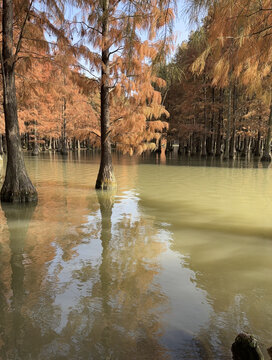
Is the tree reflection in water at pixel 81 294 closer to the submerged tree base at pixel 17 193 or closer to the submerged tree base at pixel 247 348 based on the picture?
the submerged tree base at pixel 247 348

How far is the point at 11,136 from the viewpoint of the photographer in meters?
9.61

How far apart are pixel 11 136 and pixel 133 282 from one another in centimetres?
740

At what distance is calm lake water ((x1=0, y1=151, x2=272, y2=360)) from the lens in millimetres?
2875

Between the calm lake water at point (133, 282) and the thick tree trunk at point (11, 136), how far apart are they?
1251mm

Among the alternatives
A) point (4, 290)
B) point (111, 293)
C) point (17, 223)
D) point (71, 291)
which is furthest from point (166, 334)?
point (17, 223)

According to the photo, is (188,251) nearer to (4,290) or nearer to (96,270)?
(96,270)

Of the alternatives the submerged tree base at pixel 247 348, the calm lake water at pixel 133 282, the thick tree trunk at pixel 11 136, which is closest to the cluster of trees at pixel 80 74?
the thick tree trunk at pixel 11 136

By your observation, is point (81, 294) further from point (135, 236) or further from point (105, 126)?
point (105, 126)

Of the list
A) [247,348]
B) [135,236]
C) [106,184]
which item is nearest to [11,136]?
[106,184]

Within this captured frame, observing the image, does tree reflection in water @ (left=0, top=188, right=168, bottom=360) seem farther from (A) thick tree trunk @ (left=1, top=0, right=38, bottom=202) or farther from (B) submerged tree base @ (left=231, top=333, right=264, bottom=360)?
(A) thick tree trunk @ (left=1, top=0, right=38, bottom=202)

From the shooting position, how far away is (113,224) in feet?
23.7

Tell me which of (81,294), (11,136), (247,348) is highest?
(11,136)

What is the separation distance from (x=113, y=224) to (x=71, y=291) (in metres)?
3.40

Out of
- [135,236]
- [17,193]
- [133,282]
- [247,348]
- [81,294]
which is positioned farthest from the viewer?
[17,193]
